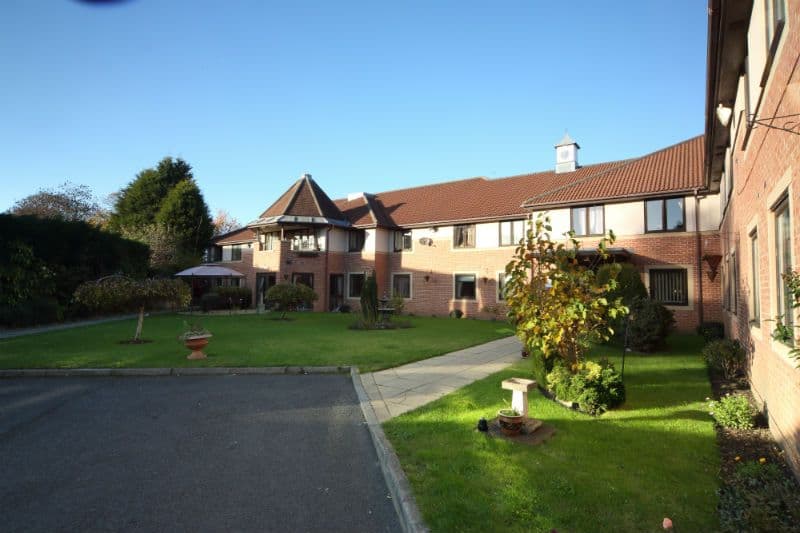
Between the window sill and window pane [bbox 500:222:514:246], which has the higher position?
window pane [bbox 500:222:514:246]

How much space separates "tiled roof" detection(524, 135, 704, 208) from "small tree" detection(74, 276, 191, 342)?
1470 cm

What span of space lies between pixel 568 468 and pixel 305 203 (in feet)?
85.6

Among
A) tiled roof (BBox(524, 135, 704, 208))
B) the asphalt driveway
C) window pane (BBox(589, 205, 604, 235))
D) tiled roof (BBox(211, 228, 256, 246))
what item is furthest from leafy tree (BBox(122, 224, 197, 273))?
window pane (BBox(589, 205, 604, 235))

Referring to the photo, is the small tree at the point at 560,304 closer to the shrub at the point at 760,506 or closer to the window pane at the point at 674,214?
the shrub at the point at 760,506

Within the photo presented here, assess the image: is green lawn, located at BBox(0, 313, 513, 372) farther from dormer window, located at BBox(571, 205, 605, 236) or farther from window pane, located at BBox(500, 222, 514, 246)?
window pane, located at BBox(500, 222, 514, 246)

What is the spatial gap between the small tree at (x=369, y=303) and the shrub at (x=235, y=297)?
1314 centimetres

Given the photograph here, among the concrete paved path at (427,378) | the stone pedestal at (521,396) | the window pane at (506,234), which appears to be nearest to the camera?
the stone pedestal at (521,396)

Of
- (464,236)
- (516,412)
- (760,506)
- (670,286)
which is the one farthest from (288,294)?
(760,506)

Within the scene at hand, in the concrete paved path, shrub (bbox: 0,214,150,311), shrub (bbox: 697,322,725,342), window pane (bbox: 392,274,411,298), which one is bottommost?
the concrete paved path

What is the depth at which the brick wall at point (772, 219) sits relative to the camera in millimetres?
3771

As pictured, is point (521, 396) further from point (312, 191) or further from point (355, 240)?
point (312, 191)

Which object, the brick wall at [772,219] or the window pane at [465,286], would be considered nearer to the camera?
the brick wall at [772,219]

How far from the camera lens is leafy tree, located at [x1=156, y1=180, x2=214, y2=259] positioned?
3700 cm

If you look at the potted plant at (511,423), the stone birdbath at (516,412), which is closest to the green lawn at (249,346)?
the stone birdbath at (516,412)
